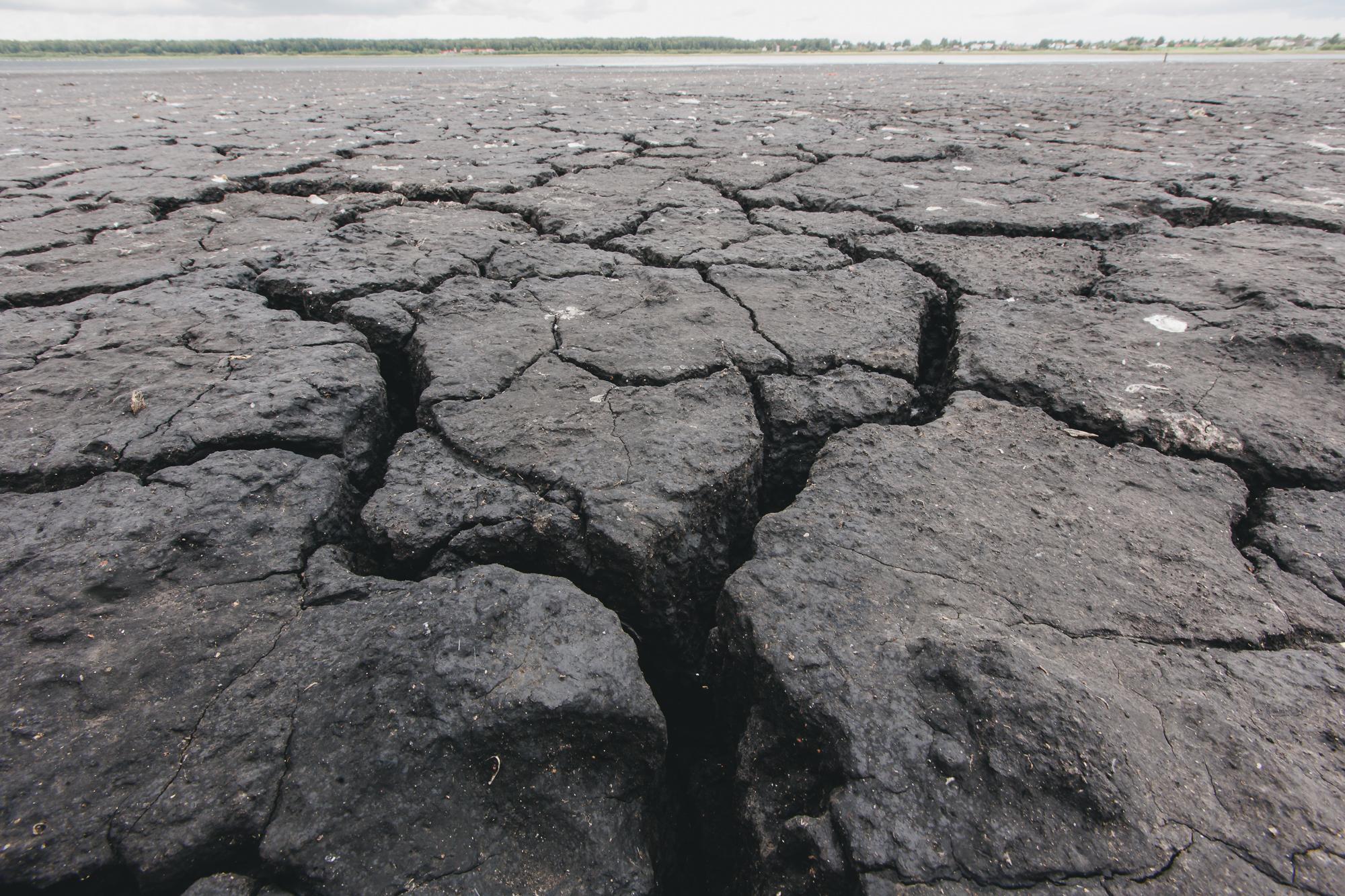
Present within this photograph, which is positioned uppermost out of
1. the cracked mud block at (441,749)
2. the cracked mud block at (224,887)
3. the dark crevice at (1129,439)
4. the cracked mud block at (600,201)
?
the cracked mud block at (600,201)

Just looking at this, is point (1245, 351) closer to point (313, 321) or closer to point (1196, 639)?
point (1196, 639)

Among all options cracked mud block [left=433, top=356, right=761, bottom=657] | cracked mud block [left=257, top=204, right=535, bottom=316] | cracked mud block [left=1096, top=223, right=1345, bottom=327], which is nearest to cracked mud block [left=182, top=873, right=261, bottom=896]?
cracked mud block [left=433, top=356, right=761, bottom=657]

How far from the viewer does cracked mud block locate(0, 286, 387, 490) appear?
1224mm

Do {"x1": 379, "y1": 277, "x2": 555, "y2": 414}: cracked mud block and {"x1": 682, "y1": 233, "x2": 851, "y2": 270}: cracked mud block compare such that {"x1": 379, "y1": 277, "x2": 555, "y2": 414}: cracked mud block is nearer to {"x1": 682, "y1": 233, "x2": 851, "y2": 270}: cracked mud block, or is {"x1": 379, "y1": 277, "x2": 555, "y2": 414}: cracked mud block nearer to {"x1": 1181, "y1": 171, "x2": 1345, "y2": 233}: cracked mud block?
{"x1": 682, "y1": 233, "x2": 851, "y2": 270}: cracked mud block

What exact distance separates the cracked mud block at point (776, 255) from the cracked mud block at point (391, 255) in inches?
28.6

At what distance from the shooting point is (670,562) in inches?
43.7

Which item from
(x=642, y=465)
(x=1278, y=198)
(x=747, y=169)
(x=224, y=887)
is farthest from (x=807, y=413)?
(x=1278, y=198)

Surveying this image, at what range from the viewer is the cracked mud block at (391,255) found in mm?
1876

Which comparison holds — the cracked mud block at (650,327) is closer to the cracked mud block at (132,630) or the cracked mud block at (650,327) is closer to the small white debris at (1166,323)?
the cracked mud block at (132,630)

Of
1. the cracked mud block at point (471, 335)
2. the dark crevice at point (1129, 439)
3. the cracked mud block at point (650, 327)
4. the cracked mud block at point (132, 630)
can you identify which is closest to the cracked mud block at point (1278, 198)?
the dark crevice at point (1129, 439)

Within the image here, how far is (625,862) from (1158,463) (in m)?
1.28

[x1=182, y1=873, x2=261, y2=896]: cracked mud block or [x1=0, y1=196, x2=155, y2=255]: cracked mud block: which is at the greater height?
[x1=0, y1=196, x2=155, y2=255]: cracked mud block

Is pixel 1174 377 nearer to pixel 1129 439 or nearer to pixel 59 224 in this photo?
pixel 1129 439

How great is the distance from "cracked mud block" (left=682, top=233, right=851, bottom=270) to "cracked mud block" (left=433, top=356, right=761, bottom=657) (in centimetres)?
79
